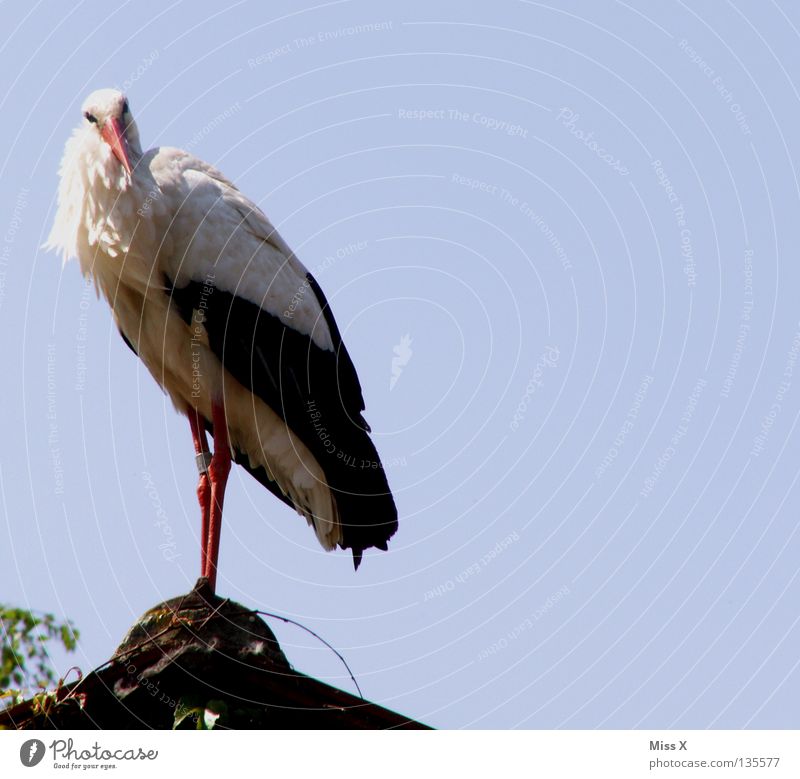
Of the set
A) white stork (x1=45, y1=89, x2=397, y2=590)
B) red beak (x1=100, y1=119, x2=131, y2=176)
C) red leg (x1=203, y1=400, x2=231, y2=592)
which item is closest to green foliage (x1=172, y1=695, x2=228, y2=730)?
white stork (x1=45, y1=89, x2=397, y2=590)

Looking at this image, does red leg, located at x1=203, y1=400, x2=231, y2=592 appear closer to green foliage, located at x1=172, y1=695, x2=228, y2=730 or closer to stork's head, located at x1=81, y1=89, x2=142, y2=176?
stork's head, located at x1=81, y1=89, x2=142, y2=176

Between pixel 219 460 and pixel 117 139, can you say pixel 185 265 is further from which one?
pixel 219 460

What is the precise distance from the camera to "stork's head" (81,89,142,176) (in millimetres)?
7504

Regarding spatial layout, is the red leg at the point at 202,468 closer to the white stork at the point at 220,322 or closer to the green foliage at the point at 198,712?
the white stork at the point at 220,322

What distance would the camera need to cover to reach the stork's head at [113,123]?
7.50 meters

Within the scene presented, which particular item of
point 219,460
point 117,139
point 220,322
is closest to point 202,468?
point 219,460

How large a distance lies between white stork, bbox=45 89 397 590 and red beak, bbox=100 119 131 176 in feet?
0.04

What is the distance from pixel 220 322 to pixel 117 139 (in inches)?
47.7

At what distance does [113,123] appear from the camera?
7.56 m
